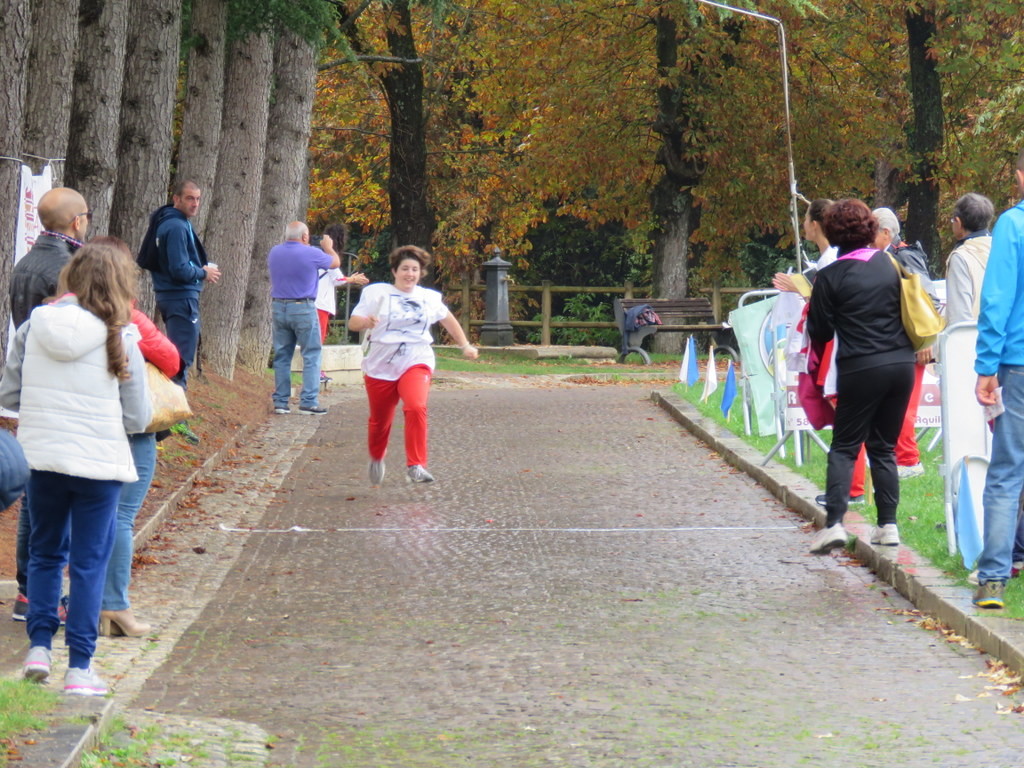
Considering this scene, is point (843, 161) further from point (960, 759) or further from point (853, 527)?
point (960, 759)

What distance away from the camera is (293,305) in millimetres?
18047

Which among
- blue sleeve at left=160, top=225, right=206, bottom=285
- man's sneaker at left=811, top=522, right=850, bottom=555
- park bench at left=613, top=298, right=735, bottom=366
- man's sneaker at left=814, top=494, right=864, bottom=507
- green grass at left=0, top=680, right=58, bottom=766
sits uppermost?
blue sleeve at left=160, top=225, right=206, bottom=285

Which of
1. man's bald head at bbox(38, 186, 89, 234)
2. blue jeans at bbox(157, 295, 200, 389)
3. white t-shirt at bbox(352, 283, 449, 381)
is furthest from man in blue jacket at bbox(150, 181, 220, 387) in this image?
man's bald head at bbox(38, 186, 89, 234)

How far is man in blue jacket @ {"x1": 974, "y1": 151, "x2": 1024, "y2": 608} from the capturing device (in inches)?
284

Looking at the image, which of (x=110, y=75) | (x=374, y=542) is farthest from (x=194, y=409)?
(x=374, y=542)

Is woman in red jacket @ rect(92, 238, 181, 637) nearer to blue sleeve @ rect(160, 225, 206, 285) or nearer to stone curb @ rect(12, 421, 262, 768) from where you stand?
stone curb @ rect(12, 421, 262, 768)

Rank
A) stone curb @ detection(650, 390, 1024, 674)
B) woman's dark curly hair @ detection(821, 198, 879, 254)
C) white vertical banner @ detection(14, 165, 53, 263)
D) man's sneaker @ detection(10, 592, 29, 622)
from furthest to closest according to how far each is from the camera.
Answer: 1. white vertical banner @ detection(14, 165, 53, 263)
2. woman's dark curly hair @ detection(821, 198, 879, 254)
3. man's sneaker @ detection(10, 592, 29, 622)
4. stone curb @ detection(650, 390, 1024, 674)

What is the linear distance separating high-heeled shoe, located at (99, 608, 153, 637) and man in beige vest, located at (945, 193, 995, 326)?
15.7 ft

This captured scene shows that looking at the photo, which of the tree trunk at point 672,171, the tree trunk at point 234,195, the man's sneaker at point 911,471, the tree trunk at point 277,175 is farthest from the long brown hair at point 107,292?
the tree trunk at point 672,171

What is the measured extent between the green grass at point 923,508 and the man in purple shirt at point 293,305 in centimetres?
474

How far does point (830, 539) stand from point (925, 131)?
22.7 meters

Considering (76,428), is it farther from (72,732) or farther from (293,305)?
Result: (293,305)

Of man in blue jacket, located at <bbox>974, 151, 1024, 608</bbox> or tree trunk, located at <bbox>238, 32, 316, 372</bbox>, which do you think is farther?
tree trunk, located at <bbox>238, 32, 316, 372</bbox>

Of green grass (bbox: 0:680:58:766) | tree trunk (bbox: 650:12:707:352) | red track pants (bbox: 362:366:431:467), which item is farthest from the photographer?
tree trunk (bbox: 650:12:707:352)
